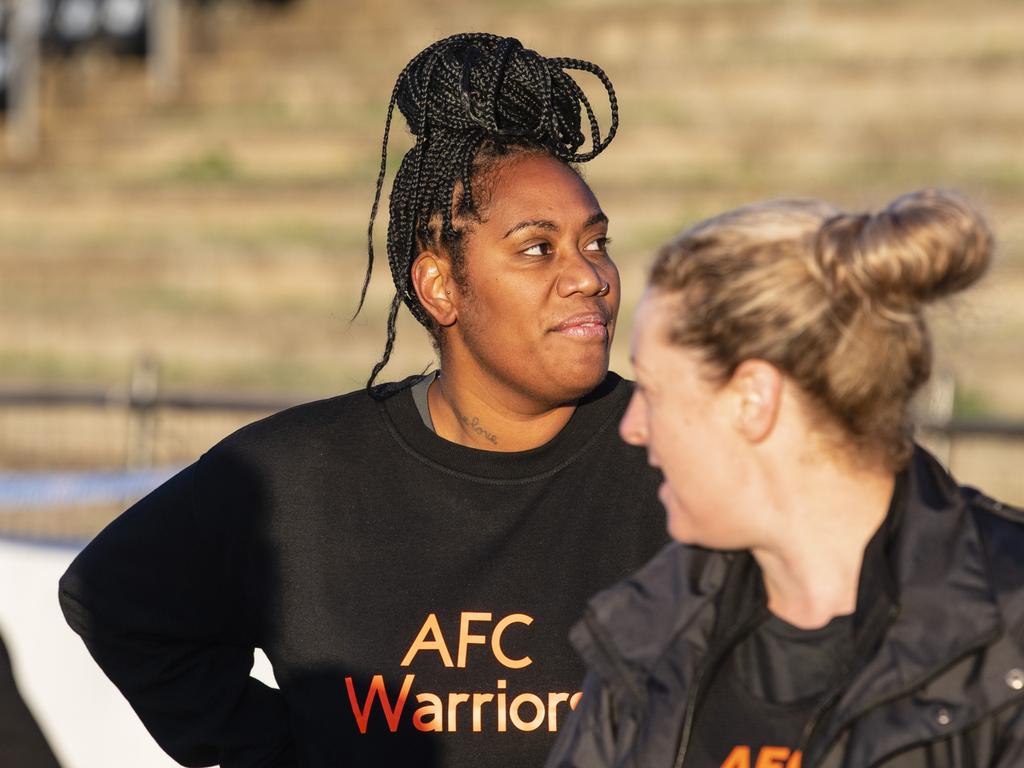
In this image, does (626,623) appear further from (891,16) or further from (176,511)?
(891,16)

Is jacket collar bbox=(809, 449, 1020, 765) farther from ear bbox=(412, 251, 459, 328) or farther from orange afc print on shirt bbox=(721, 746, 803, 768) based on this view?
ear bbox=(412, 251, 459, 328)

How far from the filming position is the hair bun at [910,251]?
2.03 metres

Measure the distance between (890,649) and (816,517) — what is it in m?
0.21

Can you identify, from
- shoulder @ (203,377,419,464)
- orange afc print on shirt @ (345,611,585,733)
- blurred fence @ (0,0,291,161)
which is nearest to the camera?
orange afc print on shirt @ (345,611,585,733)

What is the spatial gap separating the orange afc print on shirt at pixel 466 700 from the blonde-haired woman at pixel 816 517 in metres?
0.65

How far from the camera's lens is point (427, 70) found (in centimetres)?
333

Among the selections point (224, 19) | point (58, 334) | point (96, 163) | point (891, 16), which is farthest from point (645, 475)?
point (224, 19)

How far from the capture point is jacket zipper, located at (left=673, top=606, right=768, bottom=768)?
2246mm

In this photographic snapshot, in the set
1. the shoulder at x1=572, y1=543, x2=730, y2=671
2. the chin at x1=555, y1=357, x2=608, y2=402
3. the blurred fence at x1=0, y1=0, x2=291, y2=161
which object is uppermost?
the blurred fence at x1=0, y1=0, x2=291, y2=161

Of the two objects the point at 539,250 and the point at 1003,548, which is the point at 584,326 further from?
the point at 1003,548

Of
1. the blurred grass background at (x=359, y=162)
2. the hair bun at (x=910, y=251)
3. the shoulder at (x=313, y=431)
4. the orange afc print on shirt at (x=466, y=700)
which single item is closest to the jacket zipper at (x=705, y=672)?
the hair bun at (x=910, y=251)

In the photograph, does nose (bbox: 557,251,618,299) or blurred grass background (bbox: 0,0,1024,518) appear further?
blurred grass background (bbox: 0,0,1024,518)

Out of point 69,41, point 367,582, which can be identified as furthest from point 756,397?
point 69,41

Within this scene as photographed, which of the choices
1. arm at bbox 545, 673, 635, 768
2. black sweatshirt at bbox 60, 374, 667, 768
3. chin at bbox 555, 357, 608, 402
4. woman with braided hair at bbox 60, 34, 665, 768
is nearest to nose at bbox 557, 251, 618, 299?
woman with braided hair at bbox 60, 34, 665, 768
